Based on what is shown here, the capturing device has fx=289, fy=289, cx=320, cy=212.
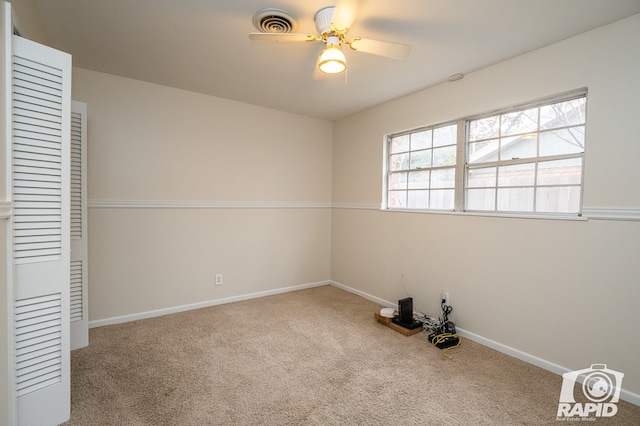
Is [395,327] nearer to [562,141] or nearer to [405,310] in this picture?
[405,310]

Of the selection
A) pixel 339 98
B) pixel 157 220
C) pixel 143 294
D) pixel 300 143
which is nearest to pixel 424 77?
pixel 339 98

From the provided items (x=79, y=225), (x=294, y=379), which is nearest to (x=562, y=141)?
(x=294, y=379)

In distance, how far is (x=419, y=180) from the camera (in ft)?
11.0

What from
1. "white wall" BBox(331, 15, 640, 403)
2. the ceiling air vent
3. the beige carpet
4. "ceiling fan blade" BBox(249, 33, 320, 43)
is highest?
the ceiling air vent

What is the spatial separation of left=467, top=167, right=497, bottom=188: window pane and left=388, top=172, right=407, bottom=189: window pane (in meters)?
0.79

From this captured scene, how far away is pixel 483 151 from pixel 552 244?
1022 millimetres

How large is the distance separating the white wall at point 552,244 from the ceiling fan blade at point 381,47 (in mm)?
1172

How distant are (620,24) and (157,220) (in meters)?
4.21

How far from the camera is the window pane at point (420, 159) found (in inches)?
129

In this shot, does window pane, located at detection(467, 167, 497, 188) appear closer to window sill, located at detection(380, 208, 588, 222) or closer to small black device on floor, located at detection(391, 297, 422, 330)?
window sill, located at detection(380, 208, 588, 222)

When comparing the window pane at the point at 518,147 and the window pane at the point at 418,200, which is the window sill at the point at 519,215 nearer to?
the window pane at the point at 418,200

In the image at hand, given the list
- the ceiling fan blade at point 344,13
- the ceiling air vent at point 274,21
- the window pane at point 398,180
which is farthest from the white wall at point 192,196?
the ceiling fan blade at point 344,13

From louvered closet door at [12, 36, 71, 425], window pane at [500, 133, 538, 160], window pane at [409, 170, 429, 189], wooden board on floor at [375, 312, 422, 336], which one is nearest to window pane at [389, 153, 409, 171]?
window pane at [409, 170, 429, 189]

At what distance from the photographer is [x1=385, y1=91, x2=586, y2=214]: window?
7.39ft
